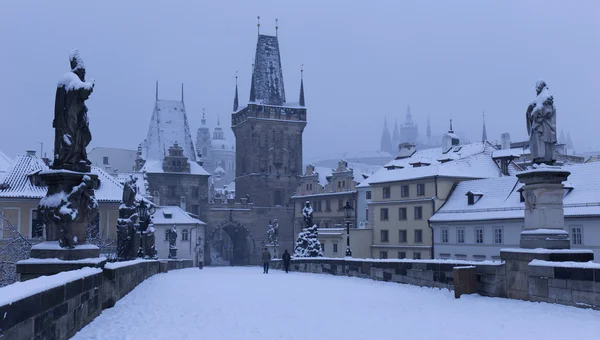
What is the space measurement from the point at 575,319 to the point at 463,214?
40.7 metres

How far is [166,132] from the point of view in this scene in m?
91.0

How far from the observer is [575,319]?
9750 mm

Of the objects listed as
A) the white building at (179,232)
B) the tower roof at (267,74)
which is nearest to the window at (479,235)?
the white building at (179,232)

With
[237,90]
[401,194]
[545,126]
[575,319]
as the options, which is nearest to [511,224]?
[401,194]

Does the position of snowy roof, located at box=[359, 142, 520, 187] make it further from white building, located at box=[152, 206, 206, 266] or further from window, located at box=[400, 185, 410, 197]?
white building, located at box=[152, 206, 206, 266]

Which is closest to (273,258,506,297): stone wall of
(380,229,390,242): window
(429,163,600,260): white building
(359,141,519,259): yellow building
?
(429,163,600,260): white building

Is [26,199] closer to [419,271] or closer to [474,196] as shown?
[474,196]

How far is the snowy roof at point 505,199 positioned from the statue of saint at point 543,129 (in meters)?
28.5

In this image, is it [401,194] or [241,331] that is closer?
[241,331]

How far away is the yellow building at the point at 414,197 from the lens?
5362 centimetres

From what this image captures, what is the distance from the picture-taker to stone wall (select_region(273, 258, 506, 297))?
1302 cm

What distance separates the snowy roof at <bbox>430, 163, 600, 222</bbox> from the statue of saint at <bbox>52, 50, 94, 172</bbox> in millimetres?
34307

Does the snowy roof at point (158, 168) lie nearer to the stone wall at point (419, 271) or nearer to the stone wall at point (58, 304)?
the stone wall at point (419, 271)

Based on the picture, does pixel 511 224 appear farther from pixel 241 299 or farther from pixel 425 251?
pixel 241 299
